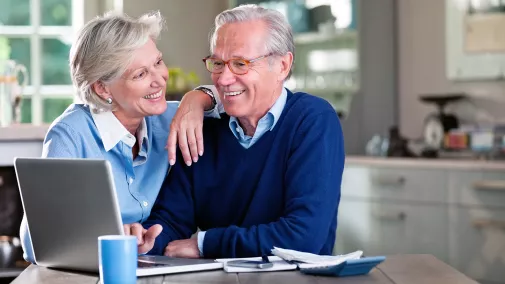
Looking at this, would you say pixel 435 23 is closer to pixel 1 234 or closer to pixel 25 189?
pixel 1 234

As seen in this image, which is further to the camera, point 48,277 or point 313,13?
point 313,13

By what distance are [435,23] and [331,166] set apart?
3.19 meters

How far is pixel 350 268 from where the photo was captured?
1981mm

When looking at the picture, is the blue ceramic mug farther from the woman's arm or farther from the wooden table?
the woman's arm

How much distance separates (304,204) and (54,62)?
428 centimetres

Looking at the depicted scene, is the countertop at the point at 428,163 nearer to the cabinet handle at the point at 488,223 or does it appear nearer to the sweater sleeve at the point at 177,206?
the cabinet handle at the point at 488,223

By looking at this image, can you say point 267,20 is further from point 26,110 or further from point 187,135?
A: point 26,110

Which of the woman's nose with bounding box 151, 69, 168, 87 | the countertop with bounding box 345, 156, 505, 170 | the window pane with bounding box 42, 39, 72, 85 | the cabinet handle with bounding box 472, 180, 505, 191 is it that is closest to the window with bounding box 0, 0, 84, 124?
the window pane with bounding box 42, 39, 72, 85

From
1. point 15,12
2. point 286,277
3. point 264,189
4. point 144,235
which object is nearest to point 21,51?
point 15,12

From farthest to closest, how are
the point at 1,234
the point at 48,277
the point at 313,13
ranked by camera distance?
the point at 313,13 → the point at 1,234 → the point at 48,277

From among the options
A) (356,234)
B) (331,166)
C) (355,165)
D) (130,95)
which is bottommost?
(356,234)

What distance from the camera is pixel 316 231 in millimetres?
2268

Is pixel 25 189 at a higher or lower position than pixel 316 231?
higher

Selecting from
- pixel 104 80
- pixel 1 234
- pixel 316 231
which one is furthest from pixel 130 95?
pixel 1 234
